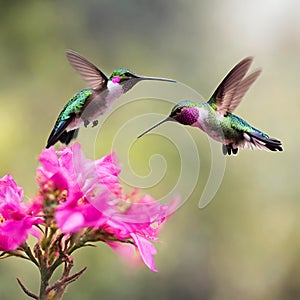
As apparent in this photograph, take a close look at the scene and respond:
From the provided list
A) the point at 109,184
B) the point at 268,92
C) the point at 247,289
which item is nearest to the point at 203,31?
the point at 268,92

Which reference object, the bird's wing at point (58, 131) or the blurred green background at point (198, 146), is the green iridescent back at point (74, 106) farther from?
the blurred green background at point (198, 146)

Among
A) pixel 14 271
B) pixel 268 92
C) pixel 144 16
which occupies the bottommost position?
pixel 14 271

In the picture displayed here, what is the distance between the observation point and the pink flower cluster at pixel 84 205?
0.71 meters

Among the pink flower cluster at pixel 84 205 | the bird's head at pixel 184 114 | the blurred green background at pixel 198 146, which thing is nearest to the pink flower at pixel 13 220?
the pink flower cluster at pixel 84 205

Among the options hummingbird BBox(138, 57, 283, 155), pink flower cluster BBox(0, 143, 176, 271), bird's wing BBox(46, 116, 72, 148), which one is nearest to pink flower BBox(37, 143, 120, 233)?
pink flower cluster BBox(0, 143, 176, 271)

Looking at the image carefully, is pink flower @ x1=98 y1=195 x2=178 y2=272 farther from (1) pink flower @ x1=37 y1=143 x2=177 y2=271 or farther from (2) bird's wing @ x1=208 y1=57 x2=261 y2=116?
(2) bird's wing @ x1=208 y1=57 x2=261 y2=116

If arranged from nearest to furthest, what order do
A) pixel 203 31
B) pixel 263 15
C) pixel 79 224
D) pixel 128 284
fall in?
pixel 79 224 → pixel 128 284 → pixel 263 15 → pixel 203 31

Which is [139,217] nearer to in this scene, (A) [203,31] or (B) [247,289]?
(B) [247,289]

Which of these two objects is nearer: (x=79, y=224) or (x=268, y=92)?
(x=79, y=224)

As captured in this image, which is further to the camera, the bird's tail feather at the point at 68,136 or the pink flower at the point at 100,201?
the bird's tail feather at the point at 68,136

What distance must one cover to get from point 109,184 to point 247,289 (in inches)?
128

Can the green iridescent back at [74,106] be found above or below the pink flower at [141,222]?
above

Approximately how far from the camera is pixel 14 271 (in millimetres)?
3240

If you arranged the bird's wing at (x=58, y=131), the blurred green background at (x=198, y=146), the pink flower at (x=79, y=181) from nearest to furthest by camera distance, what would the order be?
the pink flower at (x=79, y=181) → the bird's wing at (x=58, y=131) → the blurred green background at (x=198, y=146)
